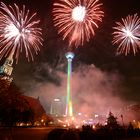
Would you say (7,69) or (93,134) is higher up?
(7,69)

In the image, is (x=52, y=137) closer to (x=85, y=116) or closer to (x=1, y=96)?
(x=1, y=96)

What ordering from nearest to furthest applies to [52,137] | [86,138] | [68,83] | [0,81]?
[52,137], [86,138], [0,81], [68,83]

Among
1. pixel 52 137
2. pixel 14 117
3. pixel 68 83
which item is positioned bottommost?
pixel 52 137

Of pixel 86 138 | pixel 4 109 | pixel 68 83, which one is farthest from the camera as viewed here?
pixel 68 83

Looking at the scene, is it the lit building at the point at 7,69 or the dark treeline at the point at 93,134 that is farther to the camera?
the lit building at the point at 7,69

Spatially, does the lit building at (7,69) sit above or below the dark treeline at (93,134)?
above

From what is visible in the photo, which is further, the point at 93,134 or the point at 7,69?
the point at 7,69

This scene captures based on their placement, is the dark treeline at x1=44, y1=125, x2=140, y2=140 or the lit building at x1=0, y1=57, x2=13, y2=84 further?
the lit building at x1=0, y1=57, x2=13, y2=84

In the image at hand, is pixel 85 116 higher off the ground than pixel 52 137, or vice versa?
pixel 85 116

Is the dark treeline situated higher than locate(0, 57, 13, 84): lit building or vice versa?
locate(0, 57, 13, 84): lit building

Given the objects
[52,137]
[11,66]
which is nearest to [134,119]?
[11,66]

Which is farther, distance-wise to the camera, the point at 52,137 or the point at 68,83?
the point at 68,83
